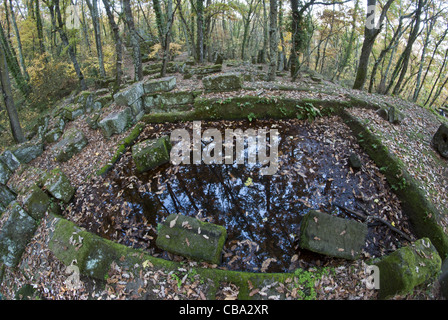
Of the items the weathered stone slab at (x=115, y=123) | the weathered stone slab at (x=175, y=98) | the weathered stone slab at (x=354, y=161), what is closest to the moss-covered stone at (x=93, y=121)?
the weathered stone slab at (x=115, y=123)

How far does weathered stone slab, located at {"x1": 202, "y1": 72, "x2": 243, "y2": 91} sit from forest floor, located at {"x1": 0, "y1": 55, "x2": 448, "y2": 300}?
0.37m

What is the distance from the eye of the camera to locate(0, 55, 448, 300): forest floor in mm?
3422

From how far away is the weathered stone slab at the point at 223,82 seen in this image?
8391mm

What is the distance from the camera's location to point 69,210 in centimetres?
535

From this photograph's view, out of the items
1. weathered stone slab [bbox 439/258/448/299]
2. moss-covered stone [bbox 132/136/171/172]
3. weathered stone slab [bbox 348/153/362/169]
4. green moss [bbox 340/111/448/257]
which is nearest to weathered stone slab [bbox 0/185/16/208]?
moss-covered stone [bbox 132/136/171/172]

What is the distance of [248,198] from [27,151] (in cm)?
806

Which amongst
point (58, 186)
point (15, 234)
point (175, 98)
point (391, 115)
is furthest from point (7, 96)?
point (391, 115)

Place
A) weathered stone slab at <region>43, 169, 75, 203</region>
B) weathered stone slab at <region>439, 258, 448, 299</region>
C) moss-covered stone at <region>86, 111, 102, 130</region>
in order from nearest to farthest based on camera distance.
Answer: weathered stone slab at <region>439, 258, 448, 299</region>, weathered stone slab at <region>43, 169, 75, 203</region>, moss-covered stone at <region>86, 111, 102, 130</region>

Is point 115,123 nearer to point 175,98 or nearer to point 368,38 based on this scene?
point 175,98

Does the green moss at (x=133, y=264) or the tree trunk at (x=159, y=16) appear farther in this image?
the tree trunk at (x=159, y=16)

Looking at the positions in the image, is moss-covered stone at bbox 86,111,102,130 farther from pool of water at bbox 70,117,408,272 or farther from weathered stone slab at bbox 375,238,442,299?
weathered stone slab at bbox 375,238,442,299

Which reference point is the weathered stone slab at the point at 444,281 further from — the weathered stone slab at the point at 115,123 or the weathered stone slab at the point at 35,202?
the weathered stone slab at the point at 115,123

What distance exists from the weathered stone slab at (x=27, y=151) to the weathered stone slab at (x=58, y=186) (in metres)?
2.87

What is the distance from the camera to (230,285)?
11.3 ft
